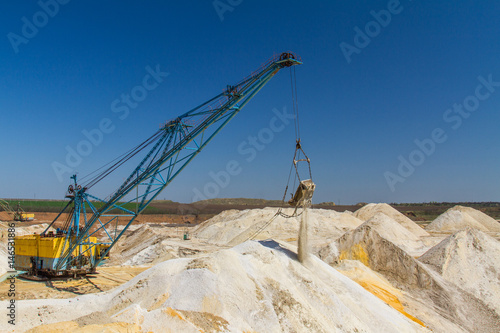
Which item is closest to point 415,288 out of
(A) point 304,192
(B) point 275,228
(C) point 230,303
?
(A) point 304,192

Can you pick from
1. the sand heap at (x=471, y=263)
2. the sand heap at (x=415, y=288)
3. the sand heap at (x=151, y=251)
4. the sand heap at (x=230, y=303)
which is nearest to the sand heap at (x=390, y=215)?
the sand heap at (x=471, y=263)

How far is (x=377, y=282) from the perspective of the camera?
13711 millimetres

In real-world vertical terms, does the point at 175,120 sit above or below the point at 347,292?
above

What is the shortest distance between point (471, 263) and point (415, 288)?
4188 mm

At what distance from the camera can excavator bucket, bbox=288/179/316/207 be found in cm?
1220

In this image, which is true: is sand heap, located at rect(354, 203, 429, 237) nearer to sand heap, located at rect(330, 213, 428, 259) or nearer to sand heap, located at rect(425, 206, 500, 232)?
sand heap, located at rect(425, 206, 500, 232)

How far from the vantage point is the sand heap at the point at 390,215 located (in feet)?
113

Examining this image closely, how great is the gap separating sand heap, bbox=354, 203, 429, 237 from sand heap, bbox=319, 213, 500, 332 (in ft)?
63.1

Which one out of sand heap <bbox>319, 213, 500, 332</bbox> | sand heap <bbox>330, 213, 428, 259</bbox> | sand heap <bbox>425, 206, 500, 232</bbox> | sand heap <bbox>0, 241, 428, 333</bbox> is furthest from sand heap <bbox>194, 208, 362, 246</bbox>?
sand heap <bbox>0, 241, 428, 333</bbox>

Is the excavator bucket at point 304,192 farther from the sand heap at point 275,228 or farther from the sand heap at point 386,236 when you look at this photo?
the sand heap at point 275,228

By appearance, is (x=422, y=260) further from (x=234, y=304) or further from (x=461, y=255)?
(x=234, y=304)

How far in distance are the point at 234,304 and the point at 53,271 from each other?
34.5 ft

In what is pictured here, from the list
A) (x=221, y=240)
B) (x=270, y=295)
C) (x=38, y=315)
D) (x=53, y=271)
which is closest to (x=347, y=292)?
(x=270, y=295)

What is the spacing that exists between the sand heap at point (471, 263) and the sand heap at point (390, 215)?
16293 millimetres
